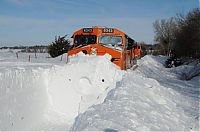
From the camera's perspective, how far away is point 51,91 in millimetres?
10445

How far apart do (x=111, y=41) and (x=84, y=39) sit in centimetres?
142

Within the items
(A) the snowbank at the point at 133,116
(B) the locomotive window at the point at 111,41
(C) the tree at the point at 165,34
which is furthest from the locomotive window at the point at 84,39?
(C) the tree at the point at 165,34

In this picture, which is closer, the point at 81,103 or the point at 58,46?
the point at 81,103

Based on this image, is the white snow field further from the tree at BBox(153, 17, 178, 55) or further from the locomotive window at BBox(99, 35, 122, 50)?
the tree at BBox(153, 17, 178, 55)

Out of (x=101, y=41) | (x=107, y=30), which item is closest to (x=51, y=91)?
(x=101, y=41)

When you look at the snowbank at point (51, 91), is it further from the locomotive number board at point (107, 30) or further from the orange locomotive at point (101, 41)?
the locomotive number board at point (107, 30)

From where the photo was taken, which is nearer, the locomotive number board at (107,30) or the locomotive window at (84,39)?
the locomotive window at (84,39)

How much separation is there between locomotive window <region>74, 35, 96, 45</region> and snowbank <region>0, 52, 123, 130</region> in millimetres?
3960

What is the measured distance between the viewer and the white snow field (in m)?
7.45

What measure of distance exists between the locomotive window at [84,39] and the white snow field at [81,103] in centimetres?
400

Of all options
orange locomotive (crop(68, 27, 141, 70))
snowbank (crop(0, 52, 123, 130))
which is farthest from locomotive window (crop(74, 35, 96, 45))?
snowbank (crop(0, 52, 123, 130))

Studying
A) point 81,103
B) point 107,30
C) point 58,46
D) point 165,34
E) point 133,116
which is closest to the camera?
point 133,116

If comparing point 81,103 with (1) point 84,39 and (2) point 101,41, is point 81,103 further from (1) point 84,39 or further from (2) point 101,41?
(1) point 84,39

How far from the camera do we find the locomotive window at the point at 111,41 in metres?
17.0
